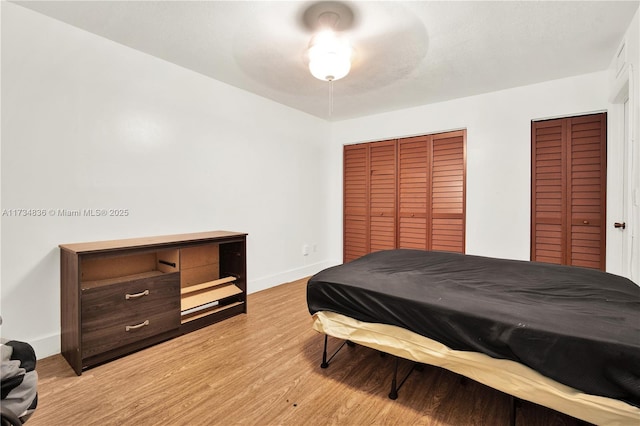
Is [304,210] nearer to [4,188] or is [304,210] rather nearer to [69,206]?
[69,206]

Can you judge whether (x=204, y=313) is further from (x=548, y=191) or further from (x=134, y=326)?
(x=548, y=191)

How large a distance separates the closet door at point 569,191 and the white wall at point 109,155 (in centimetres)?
295

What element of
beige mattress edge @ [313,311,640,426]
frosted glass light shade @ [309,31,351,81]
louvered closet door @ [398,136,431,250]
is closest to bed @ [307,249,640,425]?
beige mattress edge @ [313,311,640,426]

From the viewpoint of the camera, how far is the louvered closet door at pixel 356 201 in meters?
4.46

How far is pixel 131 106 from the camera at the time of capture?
8.27ft

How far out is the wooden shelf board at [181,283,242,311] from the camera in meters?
2.53

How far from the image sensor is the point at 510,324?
4.33ft

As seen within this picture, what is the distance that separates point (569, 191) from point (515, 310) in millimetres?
2375

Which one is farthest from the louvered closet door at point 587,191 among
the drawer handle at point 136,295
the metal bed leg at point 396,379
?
the drawer handle at point 136,295

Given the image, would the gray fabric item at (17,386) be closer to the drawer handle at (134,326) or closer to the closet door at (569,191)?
the drawer handle at (134,326)

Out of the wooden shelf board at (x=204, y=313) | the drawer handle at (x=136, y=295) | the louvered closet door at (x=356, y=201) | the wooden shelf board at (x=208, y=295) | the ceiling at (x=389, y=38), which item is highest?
the ceiling at (x=389, y=38)

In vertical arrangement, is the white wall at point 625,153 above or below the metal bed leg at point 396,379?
above

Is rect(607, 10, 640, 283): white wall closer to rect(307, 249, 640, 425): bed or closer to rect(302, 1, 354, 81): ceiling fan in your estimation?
rect(307, 249, 640, 425): bed

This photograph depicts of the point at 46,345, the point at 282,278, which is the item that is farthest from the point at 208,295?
the point at 282,278
